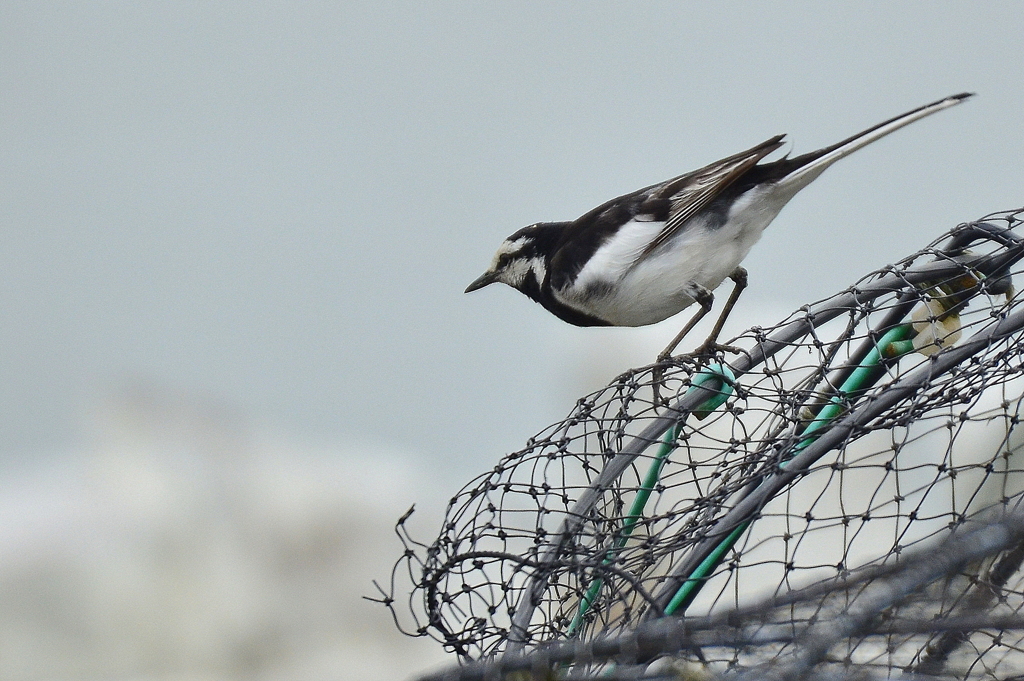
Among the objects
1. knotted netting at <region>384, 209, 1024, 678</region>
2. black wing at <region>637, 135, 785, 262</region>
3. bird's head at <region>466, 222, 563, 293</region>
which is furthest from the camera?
bird's head at <region>466, 222, 563, 293</region>

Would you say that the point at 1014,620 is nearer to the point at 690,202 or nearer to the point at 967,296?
the point at 967,296

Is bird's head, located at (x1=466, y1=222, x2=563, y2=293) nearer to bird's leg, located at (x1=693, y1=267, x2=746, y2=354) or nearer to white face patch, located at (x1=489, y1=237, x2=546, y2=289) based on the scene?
white face patch, located at (x1=489, y1=237, x2=546, y2=289)

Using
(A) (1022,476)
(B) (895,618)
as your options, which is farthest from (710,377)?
(A) (1022,476)

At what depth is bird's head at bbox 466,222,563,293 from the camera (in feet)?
5.18

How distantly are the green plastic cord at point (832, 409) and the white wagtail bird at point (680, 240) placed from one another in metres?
0.27

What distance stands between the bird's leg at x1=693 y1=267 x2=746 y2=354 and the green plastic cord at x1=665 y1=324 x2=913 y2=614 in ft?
0.49

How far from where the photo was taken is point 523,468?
3.83 feet

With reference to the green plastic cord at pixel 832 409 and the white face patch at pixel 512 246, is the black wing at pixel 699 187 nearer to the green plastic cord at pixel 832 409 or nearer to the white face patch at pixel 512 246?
the white face patch at pixel 512 246

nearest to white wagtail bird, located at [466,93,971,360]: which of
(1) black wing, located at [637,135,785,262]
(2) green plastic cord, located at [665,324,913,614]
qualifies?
(1) black wing, located at [637,135,785,262]

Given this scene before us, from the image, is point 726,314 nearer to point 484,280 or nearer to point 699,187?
point 699,187

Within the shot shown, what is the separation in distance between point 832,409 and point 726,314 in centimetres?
34

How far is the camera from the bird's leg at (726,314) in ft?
4.08

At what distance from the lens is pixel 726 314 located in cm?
143

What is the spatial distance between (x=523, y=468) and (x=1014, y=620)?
2.15ft
